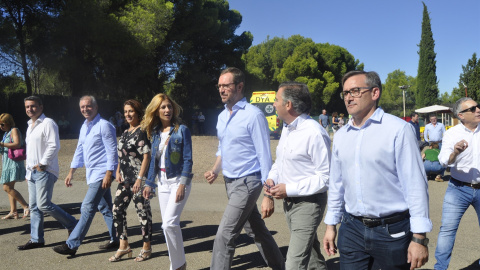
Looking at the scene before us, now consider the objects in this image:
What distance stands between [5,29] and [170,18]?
9532 millimetres

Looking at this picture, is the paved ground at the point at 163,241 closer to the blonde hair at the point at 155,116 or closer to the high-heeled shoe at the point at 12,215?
the high-heeled shoe at the point at 12,215

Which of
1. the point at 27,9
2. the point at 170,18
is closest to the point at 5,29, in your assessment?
the point at 27,9

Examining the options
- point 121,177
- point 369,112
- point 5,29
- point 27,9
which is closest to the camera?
point 369,112

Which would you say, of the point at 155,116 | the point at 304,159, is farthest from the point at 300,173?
the point at 155,116

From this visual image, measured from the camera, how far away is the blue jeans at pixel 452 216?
4059mm

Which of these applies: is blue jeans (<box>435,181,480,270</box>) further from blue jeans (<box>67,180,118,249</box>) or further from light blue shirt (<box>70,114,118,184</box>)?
blue jeans (<box>67,180,118,249</box>)

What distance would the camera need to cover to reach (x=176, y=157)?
4176 mm

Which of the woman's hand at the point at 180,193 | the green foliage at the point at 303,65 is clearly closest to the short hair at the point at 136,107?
the woman's hand at the point at 180,193

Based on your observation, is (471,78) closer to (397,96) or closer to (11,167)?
(11,167)

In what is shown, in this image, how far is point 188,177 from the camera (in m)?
4.07

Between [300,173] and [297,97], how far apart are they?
57cm

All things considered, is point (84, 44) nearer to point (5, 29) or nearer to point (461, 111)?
point (5, 29)

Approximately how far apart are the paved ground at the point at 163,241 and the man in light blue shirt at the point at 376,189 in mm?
2034

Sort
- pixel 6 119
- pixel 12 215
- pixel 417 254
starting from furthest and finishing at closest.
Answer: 1. pixel 12 215
2. pixel 6 119
3. pixel 417 254
